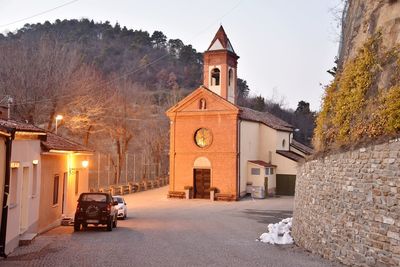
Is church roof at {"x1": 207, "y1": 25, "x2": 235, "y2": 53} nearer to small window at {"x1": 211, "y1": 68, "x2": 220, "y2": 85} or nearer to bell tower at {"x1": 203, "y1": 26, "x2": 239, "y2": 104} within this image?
bell tower at {"x1": 203, "y1": 26, "x2": 239, "y2": 104}

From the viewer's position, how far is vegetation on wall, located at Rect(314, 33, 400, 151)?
10.4m

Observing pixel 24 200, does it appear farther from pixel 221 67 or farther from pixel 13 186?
pixel 221 67

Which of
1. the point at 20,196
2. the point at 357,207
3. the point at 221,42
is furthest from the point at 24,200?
the point at 221,42

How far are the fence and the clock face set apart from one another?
933 cm

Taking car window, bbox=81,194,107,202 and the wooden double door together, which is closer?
car window, bbox=81,194,107,202

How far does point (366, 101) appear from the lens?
484 inches

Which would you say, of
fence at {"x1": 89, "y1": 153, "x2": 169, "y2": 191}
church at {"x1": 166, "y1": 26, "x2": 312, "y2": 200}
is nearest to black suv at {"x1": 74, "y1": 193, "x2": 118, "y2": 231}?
church at {"x1": 166, "y1": 26, "x2": 312, "y2": 200}

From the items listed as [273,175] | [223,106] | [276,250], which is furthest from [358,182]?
[273,175]

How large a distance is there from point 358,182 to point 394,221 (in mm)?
1700

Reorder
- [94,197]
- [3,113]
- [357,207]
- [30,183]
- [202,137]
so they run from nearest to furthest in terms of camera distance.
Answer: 1. [357,207]
2. [30,183]
3. [3,113]
4. [94,197]
5. [202,137]

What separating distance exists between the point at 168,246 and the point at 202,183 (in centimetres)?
2277

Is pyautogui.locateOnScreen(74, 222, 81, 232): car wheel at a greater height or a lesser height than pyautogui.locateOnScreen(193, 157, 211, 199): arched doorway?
lesser

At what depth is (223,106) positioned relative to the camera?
3725cm

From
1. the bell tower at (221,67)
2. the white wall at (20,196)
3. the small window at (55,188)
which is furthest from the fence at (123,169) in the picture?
the white wall at (20,196)
